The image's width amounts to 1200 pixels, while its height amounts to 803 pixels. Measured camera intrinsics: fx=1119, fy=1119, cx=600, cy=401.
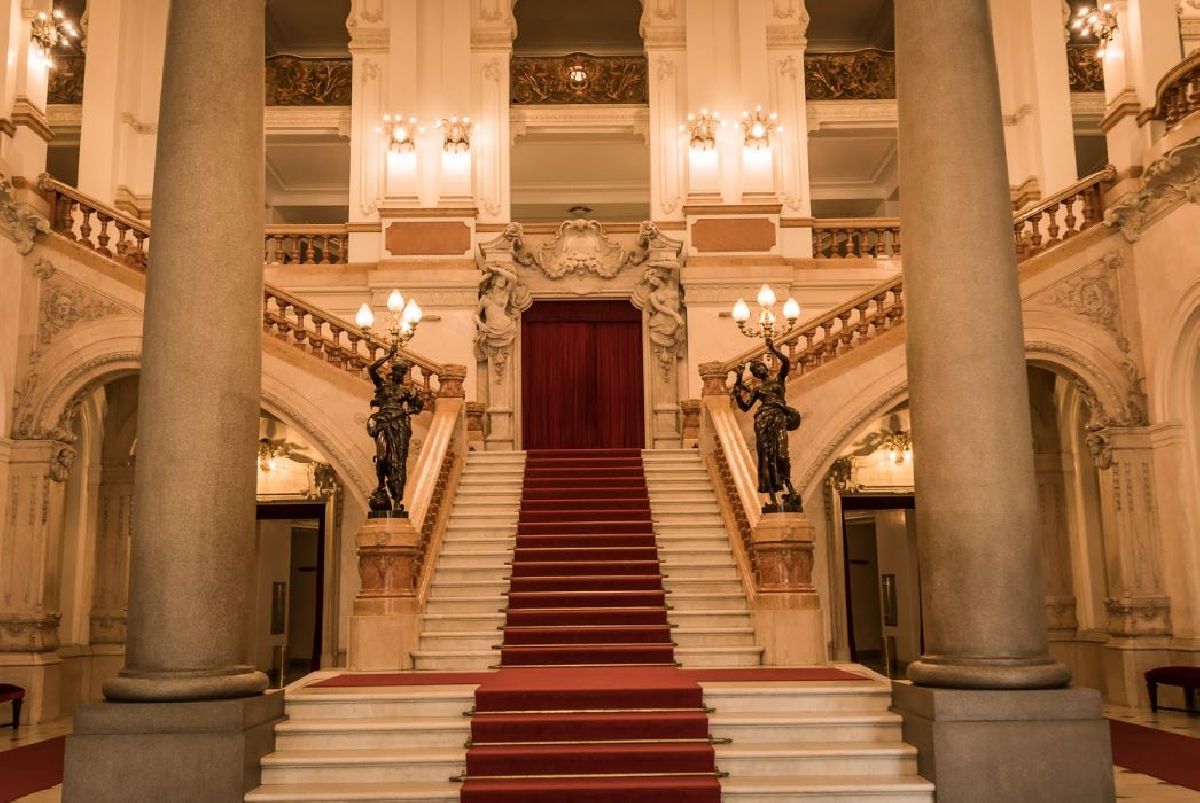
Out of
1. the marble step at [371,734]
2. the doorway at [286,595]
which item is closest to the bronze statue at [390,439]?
the marble step at [371,734]

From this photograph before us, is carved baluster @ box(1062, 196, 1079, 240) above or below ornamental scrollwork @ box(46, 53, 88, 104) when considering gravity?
below

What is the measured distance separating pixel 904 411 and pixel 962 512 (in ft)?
34.5

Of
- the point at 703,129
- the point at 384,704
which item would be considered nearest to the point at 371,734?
the point at 384,704

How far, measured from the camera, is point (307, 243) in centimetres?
1705

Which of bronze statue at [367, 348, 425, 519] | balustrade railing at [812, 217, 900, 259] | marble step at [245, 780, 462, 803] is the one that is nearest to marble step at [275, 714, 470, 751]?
marble step at [245, 780, 462, 803]

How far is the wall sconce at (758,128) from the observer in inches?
663

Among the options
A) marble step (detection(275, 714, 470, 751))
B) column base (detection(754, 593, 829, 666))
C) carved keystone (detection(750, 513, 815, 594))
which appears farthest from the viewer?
carved keystone (detection(750, 513, 815, 594))

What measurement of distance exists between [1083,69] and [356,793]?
17.2m

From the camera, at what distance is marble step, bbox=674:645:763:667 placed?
28.6 ft

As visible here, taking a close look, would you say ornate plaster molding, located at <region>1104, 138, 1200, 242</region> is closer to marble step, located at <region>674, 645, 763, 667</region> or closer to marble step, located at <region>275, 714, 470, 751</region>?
marble step, located at <region>674, 645, 763, 667</region>

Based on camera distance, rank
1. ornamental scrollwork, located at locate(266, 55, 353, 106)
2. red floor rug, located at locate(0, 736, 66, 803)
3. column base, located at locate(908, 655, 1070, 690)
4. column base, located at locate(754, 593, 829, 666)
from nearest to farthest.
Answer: column base, located at locate(908, 655, 1070, 690), red floor rug, located at locate(0, 736, 66, 803), column base, located at locate(754, 593, 829, 666), ornamental scrollwork, located at locate(266, 55, 353, 106)

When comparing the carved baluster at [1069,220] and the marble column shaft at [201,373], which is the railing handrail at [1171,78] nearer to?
the carved baluster at [1069,220]

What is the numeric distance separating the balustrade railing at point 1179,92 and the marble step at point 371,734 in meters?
9.67

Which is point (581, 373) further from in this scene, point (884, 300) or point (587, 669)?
point (587, 669)
